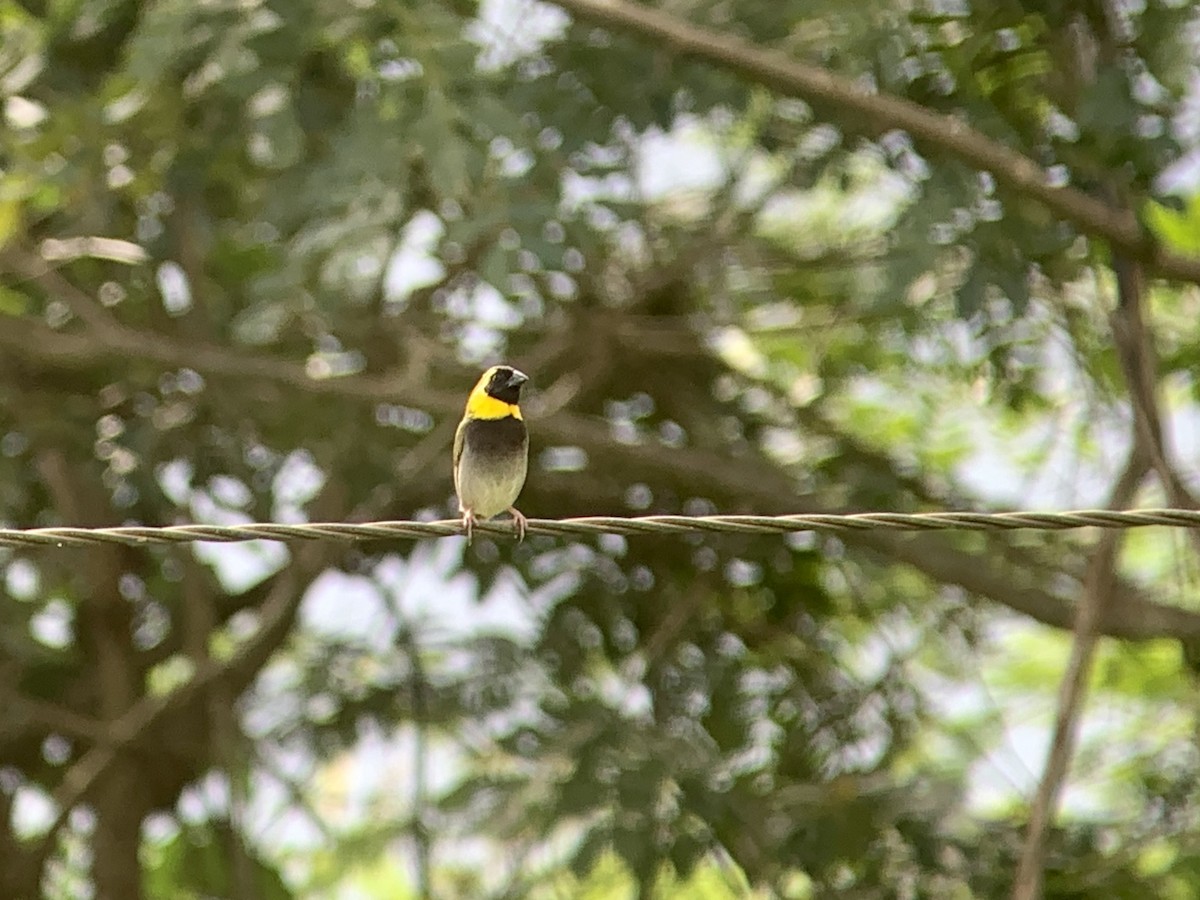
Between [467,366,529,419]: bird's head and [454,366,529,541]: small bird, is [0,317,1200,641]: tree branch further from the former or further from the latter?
[454,366,529,541]: small bird

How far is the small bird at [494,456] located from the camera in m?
5.88

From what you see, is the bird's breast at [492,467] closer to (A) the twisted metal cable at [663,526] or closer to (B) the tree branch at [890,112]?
(B) the tree branch at [890,112]

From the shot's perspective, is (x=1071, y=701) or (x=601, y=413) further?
(x=601, y=413)

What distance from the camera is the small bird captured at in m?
5.88

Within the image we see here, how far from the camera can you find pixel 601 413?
9180 mm

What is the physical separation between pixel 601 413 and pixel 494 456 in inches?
130

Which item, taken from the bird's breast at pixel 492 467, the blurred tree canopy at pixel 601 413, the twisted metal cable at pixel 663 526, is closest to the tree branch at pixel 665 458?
the blurred tree canopy at pixel 601 413

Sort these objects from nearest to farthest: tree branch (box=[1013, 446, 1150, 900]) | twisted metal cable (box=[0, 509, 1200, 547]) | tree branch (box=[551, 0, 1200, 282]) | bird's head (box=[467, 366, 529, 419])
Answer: twisted metal cable (box=[0, 509, 1200, 547])
bird's head (box=[467, 366, 529, 419])
tree branch (box=[551, 0, 1200, 282])
tree branch (box=[1013, 446, 1150, 900])

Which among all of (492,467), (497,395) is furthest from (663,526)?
(497,395)

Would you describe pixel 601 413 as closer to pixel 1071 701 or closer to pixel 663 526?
pixel 1071 701

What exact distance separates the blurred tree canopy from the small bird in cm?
36

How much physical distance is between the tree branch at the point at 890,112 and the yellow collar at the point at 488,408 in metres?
1.37

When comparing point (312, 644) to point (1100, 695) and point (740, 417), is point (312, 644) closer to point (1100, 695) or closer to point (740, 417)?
point (740, 417)

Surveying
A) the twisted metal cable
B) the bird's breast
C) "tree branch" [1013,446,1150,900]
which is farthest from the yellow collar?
"tree branch" [1013,446,1150,900]
